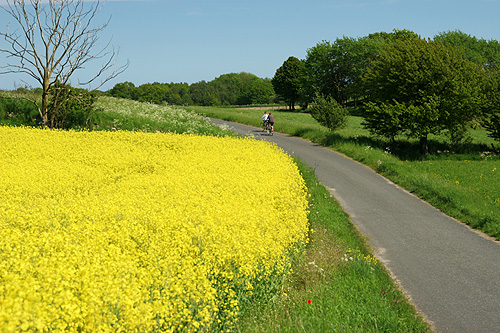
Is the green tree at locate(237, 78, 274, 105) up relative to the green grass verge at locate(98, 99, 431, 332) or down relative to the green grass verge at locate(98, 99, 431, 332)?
up

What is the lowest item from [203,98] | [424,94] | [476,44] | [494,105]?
[494,105]

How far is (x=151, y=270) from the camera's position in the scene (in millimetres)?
7000

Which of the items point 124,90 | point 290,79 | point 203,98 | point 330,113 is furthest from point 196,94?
point 330,113

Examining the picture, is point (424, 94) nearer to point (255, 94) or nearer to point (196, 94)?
point (255, 94)

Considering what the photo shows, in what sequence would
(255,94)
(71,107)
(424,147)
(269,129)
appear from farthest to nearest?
1. (255,94)
2. (269,129)
3. (424,147)
4. (71,107)

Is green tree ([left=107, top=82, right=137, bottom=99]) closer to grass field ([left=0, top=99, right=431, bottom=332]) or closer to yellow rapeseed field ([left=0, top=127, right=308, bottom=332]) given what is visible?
yellow rapeseed field ([left=0, top=127, right=308, bottom=332])

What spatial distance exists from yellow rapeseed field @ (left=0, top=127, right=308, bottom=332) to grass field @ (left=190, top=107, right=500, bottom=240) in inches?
266

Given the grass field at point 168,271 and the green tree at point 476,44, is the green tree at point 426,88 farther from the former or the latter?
the green tree at point 476,44

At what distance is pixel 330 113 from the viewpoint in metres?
37.7

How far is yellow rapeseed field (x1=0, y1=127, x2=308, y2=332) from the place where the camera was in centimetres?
580

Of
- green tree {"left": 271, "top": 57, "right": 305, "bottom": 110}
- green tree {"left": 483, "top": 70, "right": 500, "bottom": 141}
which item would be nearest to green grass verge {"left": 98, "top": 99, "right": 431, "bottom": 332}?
green tree {"left": 483, "top": 70, "right": 500, "bottom": 141}

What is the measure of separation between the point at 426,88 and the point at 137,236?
91.9ft

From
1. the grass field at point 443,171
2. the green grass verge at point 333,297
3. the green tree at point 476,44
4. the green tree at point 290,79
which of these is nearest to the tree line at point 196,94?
the green tree at point 290,79

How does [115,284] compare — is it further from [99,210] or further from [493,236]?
[493,236]
